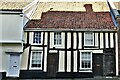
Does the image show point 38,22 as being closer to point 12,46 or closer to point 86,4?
point 12,46

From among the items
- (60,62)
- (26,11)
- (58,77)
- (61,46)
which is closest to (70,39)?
(61,46)

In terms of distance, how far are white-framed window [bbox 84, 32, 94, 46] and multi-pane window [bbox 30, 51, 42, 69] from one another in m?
4.30

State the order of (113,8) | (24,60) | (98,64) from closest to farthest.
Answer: (98,64) < (24,60) < (113,8)

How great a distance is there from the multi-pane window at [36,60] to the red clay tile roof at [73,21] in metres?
2.43

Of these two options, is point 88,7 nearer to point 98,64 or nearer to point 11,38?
point 98,64

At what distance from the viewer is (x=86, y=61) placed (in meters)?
19.0

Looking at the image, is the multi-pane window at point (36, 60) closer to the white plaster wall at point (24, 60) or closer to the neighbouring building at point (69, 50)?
the neighbouring building at point (69, 50)

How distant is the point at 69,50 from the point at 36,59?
10.1ft

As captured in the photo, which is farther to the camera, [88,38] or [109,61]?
[88,38]

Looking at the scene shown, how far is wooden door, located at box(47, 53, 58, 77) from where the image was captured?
18844 millimetres

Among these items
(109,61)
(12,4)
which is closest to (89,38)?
(109,61)

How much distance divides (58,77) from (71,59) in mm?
1962

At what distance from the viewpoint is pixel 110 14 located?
70.6 ft

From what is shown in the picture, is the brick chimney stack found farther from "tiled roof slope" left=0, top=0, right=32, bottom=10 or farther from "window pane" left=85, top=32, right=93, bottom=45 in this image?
"tiled roof slope" left=0, top=0, right=32, bottom=10
